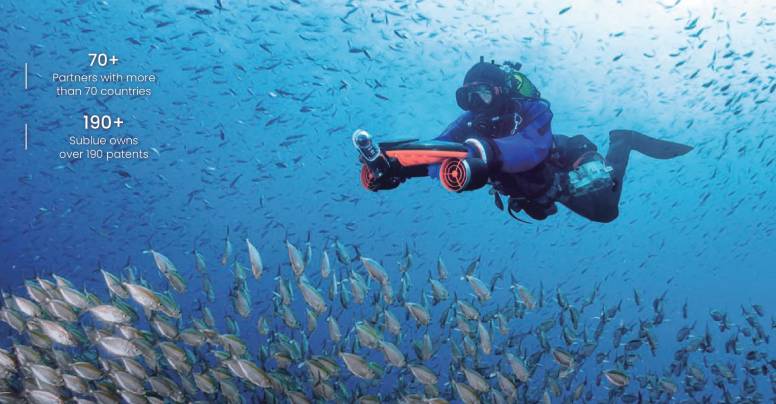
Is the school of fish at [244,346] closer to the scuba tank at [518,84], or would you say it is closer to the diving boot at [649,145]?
the scuba tank at [518,84]

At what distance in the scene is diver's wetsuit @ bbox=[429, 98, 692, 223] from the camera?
4016 millimetres

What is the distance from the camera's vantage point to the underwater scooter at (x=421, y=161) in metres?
3.36

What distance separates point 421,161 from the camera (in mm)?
3604

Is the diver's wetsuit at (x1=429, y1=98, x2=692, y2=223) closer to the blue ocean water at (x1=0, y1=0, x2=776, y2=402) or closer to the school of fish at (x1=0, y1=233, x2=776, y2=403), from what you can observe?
the school of fish at (x1=0, y1=233, x2=776, y2=403)

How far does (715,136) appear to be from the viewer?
117 ft

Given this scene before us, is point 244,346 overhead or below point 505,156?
below

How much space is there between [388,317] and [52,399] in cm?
362

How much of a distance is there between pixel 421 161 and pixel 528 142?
1060 millimetres

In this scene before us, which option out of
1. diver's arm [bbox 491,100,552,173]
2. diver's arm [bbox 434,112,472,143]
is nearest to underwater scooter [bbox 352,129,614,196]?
diver's arm [bbox 491,100,552,173]

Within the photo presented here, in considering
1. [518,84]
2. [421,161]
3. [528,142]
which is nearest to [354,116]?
[518,84]

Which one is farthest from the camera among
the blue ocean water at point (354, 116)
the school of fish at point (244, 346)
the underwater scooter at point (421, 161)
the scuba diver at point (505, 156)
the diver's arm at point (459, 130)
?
the blue ocean water at point (354, 116)

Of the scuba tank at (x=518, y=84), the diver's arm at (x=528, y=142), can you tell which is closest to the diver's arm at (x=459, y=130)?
the scuba tank at (x=518, y=84)

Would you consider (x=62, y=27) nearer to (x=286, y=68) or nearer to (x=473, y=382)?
(x=286, y=68)

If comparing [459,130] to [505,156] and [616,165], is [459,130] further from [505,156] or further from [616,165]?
[616,165]
